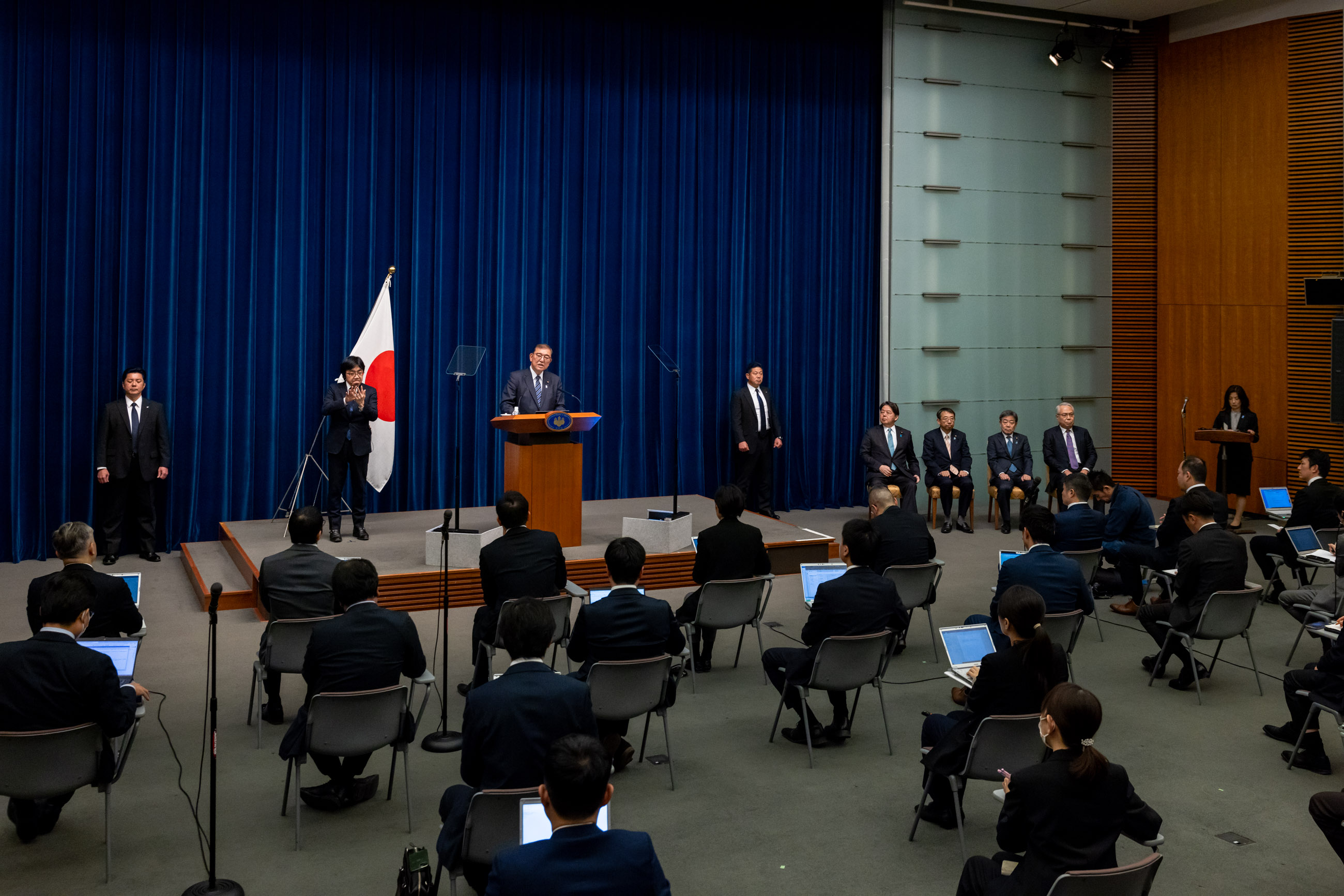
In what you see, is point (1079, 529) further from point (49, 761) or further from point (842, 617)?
point (49, 761)

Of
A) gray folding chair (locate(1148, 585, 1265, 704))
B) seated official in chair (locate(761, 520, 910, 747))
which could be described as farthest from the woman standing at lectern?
seated official in chair (locate(761, 520, 910, 747))

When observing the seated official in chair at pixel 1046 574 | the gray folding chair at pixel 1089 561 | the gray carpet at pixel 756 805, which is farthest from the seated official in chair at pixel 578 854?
the gray folding chair at pixel 1089 561

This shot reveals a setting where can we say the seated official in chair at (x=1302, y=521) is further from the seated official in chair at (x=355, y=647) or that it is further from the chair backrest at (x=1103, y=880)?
the seated official in chair at (x=355, y=647)

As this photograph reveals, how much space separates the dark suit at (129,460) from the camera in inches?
351

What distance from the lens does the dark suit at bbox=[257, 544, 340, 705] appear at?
5500 millimetres

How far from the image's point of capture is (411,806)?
4.68m

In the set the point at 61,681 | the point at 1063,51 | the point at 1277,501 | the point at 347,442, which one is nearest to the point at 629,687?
the point at 61,681

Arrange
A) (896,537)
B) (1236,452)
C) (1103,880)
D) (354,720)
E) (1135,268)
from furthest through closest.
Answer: (1135,268) < (1236,452) < (896,537) < (354,720) < (1103,880)

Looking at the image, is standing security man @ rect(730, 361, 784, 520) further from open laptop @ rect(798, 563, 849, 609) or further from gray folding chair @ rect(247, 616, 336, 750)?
gray folding chair @ rect(247, 616, 336, 750)

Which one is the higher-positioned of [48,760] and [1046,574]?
[1046,574]

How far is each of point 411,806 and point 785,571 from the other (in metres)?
5.09

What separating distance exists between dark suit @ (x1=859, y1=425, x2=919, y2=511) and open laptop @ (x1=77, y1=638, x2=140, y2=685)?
7.61 meters

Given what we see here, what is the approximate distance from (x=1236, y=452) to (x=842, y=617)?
307 inches

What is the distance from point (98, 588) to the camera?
4973mm
